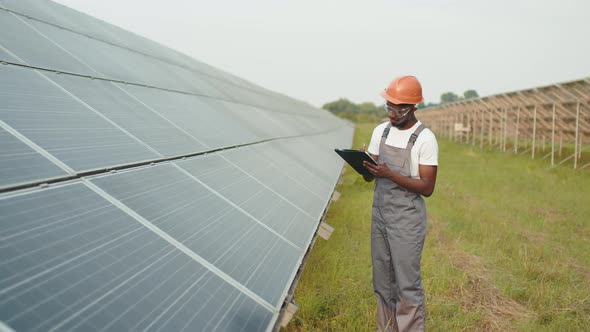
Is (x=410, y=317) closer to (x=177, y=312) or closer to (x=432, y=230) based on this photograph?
(x=177, y=312)

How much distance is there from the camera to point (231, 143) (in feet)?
19.1

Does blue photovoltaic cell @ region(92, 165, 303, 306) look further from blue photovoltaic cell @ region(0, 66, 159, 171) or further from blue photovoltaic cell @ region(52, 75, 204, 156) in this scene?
blue photovoltaic cell @ region(52, 75, 204, 156)

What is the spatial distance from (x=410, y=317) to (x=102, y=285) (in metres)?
2.73

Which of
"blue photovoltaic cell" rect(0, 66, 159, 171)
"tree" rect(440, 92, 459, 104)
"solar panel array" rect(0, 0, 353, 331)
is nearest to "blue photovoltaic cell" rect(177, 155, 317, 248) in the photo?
"solar panel array" rect(0, 0, 353, 331)

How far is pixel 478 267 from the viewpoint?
19.4 ft

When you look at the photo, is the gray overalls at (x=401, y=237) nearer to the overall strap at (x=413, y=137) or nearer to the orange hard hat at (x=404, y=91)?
the overall strap at (x=413, y=137)

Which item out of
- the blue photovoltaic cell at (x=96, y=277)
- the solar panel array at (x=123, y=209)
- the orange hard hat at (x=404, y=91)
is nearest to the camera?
the blue photovoltaic cell at (x=96, y=277)

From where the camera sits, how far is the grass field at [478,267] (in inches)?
173

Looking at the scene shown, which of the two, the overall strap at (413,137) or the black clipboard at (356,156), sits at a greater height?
the overall strap at (413,137)

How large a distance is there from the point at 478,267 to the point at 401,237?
3003mm

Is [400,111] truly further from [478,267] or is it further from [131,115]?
[478,267]

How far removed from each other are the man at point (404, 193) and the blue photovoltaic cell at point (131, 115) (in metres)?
2.07

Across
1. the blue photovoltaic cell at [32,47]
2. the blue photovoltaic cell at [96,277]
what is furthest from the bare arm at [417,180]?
the blue photovoltaic cell at [32,47]

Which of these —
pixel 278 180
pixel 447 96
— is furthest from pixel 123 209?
pixel 447 96
